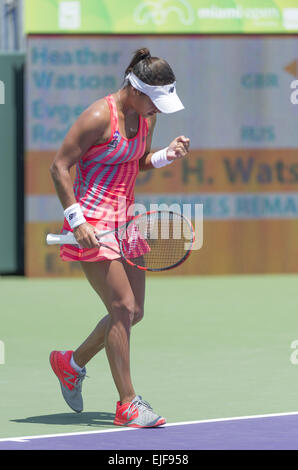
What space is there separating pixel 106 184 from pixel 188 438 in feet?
4.87

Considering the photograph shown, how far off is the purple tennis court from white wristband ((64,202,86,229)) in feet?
3.59

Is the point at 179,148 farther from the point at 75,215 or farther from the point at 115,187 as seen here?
the point at 75,215

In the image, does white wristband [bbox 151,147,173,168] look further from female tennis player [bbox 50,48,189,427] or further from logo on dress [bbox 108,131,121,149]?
logo on dress [bbox 108,131,121,149]

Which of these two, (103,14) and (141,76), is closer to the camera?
(141,76)

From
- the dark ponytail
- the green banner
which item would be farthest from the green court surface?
the green banner

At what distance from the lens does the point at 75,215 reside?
688 centimetres

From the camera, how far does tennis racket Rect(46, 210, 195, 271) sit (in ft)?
23.0

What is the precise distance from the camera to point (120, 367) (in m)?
6.96

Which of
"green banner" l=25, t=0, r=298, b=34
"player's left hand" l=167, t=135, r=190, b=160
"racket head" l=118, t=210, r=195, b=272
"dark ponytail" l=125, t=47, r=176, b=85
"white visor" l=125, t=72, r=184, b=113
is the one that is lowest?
"racket head" l=118, t=210, r=195, b=272

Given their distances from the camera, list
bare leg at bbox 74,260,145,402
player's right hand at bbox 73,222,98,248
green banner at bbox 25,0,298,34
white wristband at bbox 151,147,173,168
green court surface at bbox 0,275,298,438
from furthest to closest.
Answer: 1. green banner at bbox 25,0,298,34
2. green court surface at bbox 0,275,298,438
3. white wristband at bbox 151,147,173,168
4. bare leg at bbox 74,260,145,402
5. player's right hand at bbox 73,222,98,248

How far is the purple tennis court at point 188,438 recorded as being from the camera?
20.7 ft
